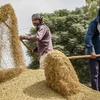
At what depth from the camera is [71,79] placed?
630 cm

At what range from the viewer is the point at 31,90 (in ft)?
20.3

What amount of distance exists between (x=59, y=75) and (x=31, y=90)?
53cm

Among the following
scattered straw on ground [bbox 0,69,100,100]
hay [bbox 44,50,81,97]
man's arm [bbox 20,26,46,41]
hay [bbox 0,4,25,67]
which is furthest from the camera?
man's arm [bbox 20,26,46,41]

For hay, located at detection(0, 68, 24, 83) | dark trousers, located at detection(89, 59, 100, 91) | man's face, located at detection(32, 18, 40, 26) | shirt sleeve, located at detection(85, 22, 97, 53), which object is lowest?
dark trousers, located at detection(89, 59, 100, 91)

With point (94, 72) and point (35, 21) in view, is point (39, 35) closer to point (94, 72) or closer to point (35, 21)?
point (35, 21)

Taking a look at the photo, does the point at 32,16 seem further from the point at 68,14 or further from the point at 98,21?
the point at 68,14

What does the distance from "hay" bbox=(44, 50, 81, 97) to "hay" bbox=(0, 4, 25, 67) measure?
80 cm

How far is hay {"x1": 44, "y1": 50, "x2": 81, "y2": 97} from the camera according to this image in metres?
6.15

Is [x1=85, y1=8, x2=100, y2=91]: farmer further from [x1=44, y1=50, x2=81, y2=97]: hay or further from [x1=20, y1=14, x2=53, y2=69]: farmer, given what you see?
[x1=44, y1=50, x2=81, y2=97]: hay

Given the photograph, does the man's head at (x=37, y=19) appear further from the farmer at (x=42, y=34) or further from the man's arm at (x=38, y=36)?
the man's arm at (x=38, y=36)

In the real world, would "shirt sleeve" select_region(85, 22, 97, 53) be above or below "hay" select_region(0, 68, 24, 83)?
above

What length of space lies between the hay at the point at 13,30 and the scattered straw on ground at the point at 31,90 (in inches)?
13.9

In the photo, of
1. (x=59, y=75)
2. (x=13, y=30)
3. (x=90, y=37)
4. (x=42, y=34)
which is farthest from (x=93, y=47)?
(x=13, y=30)

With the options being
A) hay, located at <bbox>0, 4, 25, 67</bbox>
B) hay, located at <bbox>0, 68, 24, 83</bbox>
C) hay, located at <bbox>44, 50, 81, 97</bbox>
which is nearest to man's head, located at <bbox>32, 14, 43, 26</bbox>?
hay, located at <bbox>0, 4, 25, 67</bbox>
